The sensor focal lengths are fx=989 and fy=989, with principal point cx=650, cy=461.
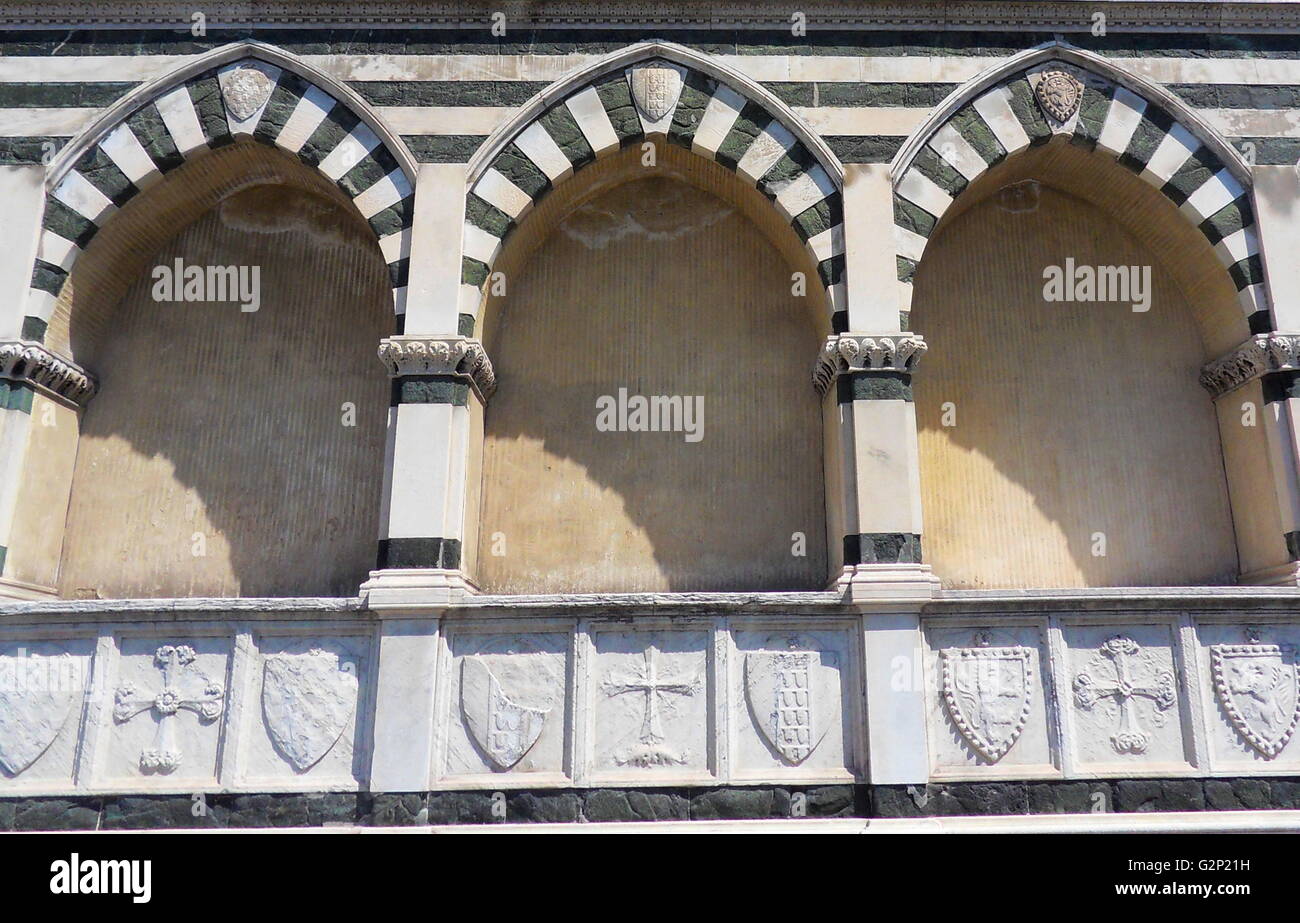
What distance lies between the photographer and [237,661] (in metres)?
5.98

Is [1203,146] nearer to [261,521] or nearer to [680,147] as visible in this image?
[680,147]

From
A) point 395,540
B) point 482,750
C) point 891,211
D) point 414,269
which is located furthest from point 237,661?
point 891,211

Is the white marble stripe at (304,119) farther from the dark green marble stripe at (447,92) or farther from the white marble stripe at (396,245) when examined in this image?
the white marble stripe at (396,245)

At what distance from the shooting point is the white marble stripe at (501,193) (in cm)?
694

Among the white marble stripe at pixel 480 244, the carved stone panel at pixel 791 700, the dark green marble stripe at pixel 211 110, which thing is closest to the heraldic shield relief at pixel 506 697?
the carved stone panel at pixel 791 700

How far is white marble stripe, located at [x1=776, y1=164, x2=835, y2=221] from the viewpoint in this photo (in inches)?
273

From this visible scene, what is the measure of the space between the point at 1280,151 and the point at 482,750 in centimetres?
686

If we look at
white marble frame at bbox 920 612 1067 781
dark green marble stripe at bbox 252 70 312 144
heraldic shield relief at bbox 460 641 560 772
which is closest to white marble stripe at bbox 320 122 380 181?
dark green marble stripe at bbox 252 70 312 144

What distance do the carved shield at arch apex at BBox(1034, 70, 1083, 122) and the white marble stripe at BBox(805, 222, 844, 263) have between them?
5.89ft

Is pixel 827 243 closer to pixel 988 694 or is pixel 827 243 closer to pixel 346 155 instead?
pixel 988 694

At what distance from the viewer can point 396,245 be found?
6867 mm

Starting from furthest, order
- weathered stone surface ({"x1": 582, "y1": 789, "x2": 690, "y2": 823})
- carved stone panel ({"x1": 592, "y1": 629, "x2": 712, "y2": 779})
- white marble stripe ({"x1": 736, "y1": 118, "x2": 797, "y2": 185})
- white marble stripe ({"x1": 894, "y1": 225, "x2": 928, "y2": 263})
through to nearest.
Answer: white marble stripe ({"x1": 736, "y1": 118, "x2": 797, "y2": 185}) < white marble stripe ({"x1": 894, "y1": 225, "x2": 928, "y2": 263}) < carved stone panel ({"x1": 592, "y1": 629, "x2": 712, "y2": 779}) < weathered stone surface ({"x1": 582, "y1": 789, "x2": 690, "y2": 823})

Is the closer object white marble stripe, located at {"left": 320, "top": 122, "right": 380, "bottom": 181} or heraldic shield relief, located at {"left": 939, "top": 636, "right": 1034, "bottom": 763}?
heraldic shield relief, located at {"left": 939, "top": 636, "right": 1034, "bottom": 763}

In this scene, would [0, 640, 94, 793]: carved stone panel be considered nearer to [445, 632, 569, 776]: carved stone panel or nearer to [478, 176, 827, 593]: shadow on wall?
[445, 632, 569, 776]: carved stone panel
